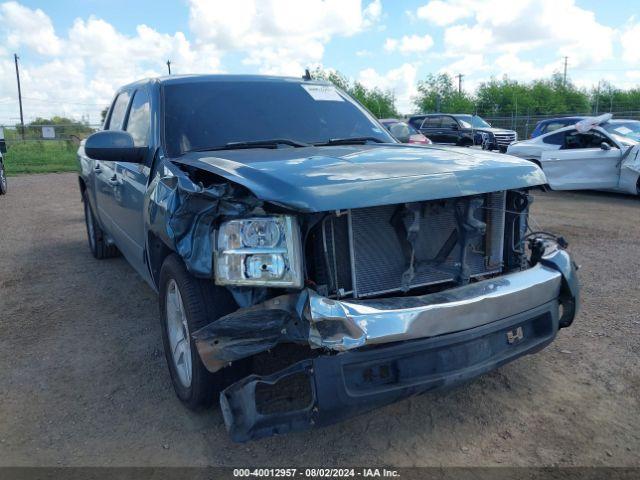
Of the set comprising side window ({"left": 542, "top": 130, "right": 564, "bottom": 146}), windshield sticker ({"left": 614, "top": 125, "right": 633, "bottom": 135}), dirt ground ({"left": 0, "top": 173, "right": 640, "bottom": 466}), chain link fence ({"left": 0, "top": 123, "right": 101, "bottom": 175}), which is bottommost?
dirt ground ({"left": 0, "top": 173, "right": 640, "bottom": 466})

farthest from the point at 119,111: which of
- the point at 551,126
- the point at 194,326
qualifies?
the point at 551,126

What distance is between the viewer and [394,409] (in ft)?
10.6

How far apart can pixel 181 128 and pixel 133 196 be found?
26.6 inches

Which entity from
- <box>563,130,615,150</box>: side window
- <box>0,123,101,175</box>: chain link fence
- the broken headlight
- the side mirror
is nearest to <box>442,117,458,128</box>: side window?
<box>563,130,615,150</box>: side window

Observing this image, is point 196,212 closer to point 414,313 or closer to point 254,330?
point 254,330

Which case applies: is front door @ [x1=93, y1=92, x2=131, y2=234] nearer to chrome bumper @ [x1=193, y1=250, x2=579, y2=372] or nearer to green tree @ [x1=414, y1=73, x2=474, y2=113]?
chrome bumper @ [x1=193, y1=250, x2=579, y2=372]

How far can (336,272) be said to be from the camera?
8.98ft

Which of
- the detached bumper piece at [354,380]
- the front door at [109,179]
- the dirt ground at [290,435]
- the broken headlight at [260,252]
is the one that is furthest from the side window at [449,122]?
the broken headlight at [260,252]

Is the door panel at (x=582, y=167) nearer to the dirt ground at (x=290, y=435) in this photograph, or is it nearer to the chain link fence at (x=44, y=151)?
the dirt ground at (x=290, y=435)

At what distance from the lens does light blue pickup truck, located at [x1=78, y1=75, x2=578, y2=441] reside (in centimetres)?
248

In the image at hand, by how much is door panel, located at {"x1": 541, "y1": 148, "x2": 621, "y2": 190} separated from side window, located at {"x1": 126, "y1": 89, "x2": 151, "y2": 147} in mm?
8775

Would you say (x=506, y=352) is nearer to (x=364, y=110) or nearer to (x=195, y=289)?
(x=195, y=289)

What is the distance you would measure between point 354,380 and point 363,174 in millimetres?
960

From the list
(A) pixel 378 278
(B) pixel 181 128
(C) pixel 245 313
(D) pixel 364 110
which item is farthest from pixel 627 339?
(B) pixel 181 128
